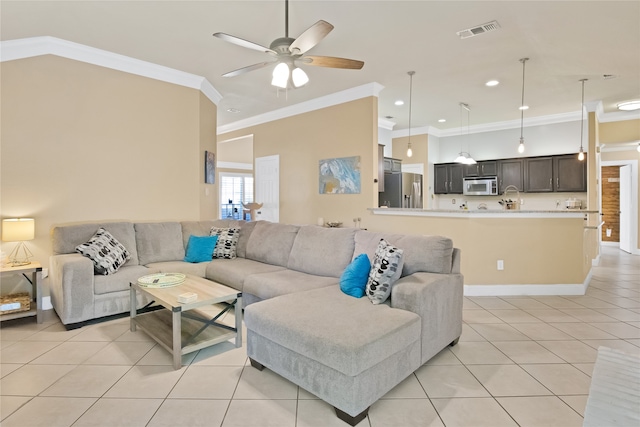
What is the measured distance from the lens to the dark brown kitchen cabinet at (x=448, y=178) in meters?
8.14

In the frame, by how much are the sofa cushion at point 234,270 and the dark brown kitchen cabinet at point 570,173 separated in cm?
616

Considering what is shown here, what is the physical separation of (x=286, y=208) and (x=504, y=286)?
156 inches

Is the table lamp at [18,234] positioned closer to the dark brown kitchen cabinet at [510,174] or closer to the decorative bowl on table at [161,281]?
the decorative bowl on table at [161,281]

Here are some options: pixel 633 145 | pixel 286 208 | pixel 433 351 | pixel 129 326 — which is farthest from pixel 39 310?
pixel 633 145

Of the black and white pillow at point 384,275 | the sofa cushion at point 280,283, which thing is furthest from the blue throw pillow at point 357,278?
the sofa cushion at point 280,283

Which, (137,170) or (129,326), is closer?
(129,326)

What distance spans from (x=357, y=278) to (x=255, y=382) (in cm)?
105

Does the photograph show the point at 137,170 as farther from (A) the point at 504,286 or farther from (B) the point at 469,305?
(A) the point at 504,286

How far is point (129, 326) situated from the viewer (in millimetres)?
3338

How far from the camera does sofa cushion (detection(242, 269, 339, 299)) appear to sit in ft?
10.1

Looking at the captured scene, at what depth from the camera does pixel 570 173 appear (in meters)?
6.72

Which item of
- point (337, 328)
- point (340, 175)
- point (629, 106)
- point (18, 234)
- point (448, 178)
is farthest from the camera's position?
point (448, 178)

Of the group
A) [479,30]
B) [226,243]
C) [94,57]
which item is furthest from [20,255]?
[479,30]

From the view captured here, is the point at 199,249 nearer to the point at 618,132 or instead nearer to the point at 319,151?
the point at 319,151
